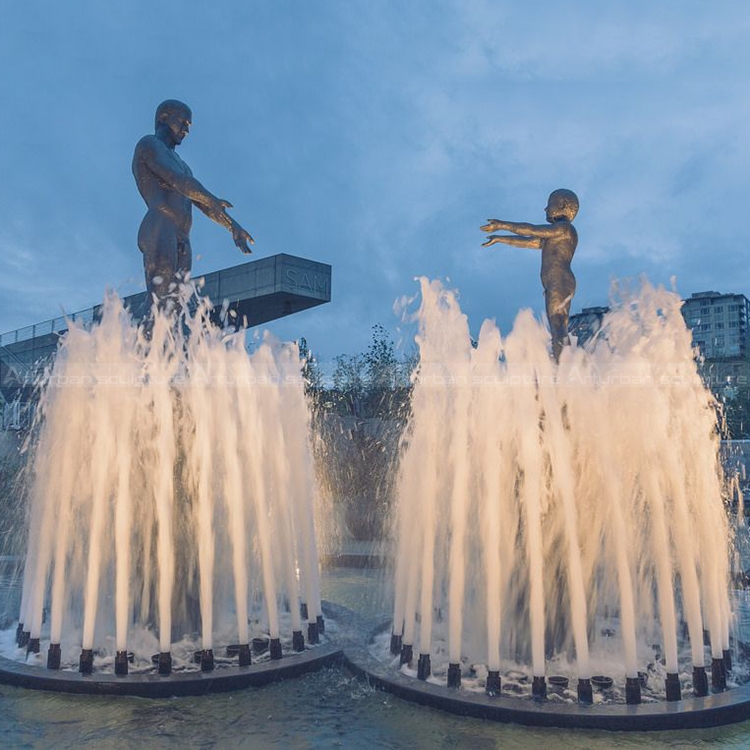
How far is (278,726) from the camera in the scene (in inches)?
221

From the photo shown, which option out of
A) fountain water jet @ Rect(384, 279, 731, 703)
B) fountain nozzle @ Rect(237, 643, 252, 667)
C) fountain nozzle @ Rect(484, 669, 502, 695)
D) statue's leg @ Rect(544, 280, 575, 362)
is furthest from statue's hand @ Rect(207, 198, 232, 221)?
fountain nozzle @ Rect(484, 669, 502, 695)

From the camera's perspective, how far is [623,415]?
7008mm

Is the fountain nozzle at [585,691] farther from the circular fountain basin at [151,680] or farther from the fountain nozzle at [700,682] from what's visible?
the circular fountain basin at [151,680]

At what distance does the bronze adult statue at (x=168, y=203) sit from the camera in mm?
8094

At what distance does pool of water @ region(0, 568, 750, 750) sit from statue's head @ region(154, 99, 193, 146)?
19.6 feet

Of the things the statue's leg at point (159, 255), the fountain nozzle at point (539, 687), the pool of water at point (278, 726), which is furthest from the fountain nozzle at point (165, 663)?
the statue's leg at point (159, 255)

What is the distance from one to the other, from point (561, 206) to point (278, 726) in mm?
5888

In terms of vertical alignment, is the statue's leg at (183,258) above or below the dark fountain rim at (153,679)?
above

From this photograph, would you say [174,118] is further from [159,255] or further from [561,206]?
[561,206]

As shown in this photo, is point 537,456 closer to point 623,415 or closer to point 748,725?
point 623,415

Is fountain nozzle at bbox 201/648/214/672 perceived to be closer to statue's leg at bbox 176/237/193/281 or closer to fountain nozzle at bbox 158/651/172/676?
fountain nozzle at bbox 158/651/172/676

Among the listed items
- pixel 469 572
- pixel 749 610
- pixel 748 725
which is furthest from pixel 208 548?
pixel 749 610

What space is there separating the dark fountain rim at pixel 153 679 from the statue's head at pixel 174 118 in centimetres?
574

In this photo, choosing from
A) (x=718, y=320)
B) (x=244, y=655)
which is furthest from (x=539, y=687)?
(x=718, y=320)
